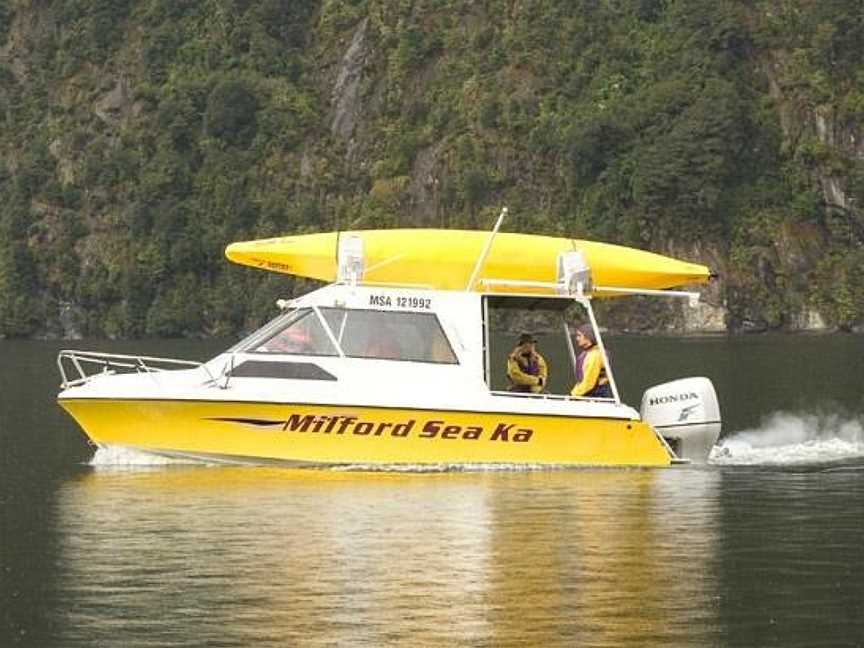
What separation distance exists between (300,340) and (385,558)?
8.52 metres

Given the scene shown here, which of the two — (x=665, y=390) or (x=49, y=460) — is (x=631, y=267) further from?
(x=49, y=460)

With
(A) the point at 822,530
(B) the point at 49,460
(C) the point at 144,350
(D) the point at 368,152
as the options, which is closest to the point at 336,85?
(D) the point at 368,152

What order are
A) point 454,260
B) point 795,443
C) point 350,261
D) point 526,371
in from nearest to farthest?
point 350,261, point 454,260, point 526,371, point 795,443

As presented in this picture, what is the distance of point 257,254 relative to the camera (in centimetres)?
3416

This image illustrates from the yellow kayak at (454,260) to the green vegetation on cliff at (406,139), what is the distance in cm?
8999

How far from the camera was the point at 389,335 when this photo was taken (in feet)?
106

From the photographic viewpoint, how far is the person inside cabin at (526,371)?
108 ft

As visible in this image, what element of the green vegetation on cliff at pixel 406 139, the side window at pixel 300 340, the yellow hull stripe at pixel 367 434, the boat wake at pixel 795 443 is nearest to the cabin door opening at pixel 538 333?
the yellow hull stripe at pixel 367 434

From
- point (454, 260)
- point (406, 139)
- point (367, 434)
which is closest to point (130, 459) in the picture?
point (367, 434)

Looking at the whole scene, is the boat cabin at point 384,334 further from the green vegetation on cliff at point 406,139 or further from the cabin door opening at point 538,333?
the green vegetation on cliff at point 406,139

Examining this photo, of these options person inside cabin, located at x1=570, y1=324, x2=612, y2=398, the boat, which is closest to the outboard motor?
the boat

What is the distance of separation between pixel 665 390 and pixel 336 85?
414 ft

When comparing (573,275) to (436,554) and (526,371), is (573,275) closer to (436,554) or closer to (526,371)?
(526,371)

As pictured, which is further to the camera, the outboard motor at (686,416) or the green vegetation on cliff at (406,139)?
the green vegetation on cliff at (406,139)
